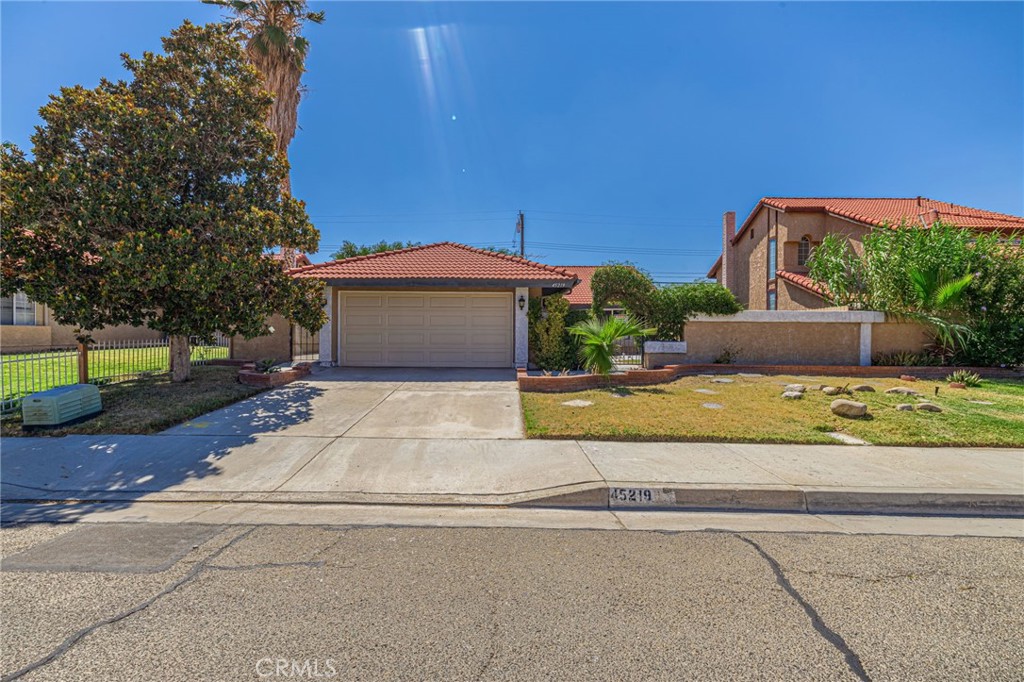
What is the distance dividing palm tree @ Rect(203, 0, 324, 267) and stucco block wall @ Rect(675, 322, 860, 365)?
1378cm

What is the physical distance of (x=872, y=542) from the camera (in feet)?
11.7

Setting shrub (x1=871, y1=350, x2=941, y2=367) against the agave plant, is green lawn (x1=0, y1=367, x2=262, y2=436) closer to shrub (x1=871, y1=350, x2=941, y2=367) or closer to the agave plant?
the agave plant

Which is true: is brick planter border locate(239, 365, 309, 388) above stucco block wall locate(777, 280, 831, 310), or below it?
below

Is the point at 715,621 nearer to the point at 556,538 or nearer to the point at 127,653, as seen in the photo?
the point at 556,538

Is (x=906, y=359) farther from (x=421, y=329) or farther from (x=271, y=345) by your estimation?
(x=271, y=345)

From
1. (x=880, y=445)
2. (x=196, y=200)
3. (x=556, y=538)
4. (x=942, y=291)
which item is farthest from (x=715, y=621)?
(x=942, y=291)

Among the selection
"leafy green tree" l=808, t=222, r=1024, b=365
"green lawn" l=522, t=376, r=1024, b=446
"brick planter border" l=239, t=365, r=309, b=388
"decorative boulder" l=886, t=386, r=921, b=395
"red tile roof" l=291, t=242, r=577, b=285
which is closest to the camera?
"green lawn" l=522, t=376, r=1024, b=446

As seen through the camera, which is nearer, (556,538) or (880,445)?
(556,538)

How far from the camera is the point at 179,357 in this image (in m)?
9.75

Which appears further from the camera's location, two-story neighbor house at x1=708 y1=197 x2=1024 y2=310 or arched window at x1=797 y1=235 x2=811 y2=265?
arched window at x1=797 y1=235 x2=811 y2=265

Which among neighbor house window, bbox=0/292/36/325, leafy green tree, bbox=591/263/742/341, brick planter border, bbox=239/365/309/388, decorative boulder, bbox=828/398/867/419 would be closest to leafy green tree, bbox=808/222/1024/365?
leafy green tree, bbox=591/263/742/341

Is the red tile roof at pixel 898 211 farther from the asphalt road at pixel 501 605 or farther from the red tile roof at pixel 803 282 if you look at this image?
the asphalt road at pixel 501 605

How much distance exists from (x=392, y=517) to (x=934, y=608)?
3947 millimetres

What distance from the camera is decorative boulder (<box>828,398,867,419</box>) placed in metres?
7.18
